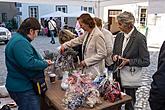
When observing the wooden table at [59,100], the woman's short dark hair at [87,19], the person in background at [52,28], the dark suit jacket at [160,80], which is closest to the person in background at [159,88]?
the dark suit jacket at [160,80]

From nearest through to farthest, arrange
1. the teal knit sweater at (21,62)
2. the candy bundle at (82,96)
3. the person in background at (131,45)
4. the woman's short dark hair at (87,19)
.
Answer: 1. the candy bundle at (82,96)
2. the teal knit sweater at (21,62)
3. the person in background at (131,45)
4. the woman's short dark hair at (87,19)

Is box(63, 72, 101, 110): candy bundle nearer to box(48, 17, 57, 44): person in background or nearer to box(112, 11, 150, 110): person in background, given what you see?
box(112, 11, 150, 110): person in background

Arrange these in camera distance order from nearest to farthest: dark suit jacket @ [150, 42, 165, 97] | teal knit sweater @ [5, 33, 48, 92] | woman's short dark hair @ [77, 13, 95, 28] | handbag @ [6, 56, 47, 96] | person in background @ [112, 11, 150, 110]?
dark suit jacket @ [150, 42, 165, 97]
teal knit sweater @ [5, 33, 48, 92]
handbag @ [6, 56, 47, 96]
person in background @ [112, 11, 150, 110]
woman's short dark hair @ [77, 13, 95, 28]

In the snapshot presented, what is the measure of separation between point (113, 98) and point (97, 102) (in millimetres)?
140

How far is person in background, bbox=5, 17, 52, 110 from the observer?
177cm

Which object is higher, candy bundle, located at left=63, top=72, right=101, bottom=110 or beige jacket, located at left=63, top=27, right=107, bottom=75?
beige jacket, located at left=63, top=27, right=107, bottom=75

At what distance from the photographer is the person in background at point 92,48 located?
2256 millimetres

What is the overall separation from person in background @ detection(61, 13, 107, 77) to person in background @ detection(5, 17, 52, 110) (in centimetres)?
52

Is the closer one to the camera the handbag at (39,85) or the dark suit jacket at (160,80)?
the dark suit jacket at (160,80)

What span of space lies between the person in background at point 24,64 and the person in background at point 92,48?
0.52 metres

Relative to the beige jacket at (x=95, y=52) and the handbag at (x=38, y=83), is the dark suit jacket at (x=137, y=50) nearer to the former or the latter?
the beige jacket at (x=95, y=52)

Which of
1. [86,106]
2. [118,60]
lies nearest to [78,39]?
[118,60]

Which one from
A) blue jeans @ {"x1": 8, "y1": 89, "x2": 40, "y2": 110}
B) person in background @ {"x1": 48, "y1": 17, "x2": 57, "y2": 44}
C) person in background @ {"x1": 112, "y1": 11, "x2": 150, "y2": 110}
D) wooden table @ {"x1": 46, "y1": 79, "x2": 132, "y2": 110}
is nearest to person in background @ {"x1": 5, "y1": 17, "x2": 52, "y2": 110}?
blue jeans @ {"x1": 8, "y1": 89, "x2": 40, "y2": 110}

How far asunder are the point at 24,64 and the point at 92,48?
76 centimetres
